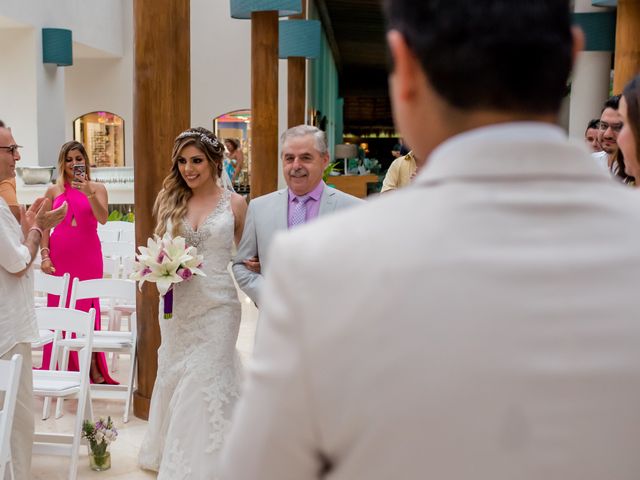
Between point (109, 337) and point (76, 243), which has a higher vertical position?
point (76, 243)

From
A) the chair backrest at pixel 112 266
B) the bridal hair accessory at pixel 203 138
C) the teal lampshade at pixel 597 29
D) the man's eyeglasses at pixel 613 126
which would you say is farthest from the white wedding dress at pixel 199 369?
the teal lampshade at pixel 597 29

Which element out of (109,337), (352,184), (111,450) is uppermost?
(352,184)

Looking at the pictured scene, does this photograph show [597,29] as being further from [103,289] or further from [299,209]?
[299,209]

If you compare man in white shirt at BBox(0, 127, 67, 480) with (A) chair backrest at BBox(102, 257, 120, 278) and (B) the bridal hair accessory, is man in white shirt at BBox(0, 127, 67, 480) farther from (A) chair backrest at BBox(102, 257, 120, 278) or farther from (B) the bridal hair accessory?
(A) chair backrest at BBox(102, 257, 120, 278)

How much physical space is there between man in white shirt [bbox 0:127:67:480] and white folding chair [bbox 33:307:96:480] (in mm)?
381

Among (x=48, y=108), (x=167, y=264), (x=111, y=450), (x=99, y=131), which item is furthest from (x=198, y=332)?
(x=99, y=131)

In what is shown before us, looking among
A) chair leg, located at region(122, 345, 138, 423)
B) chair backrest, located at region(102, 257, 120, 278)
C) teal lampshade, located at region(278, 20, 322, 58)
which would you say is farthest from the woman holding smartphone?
teal lampshade, located at region(278, 20, 322, 58)

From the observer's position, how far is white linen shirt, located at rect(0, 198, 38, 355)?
3977mm

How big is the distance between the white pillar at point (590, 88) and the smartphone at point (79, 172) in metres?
9.18

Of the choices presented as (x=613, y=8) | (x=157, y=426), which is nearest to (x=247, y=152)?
(x=613, y=8)

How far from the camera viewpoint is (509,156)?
0.94 metres

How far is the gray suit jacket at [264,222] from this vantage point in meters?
4.32

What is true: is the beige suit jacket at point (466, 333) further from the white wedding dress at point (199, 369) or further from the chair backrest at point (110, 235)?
the chair backrest at point (110, 235)

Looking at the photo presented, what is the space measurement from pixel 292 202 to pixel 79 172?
3033 millimetres
